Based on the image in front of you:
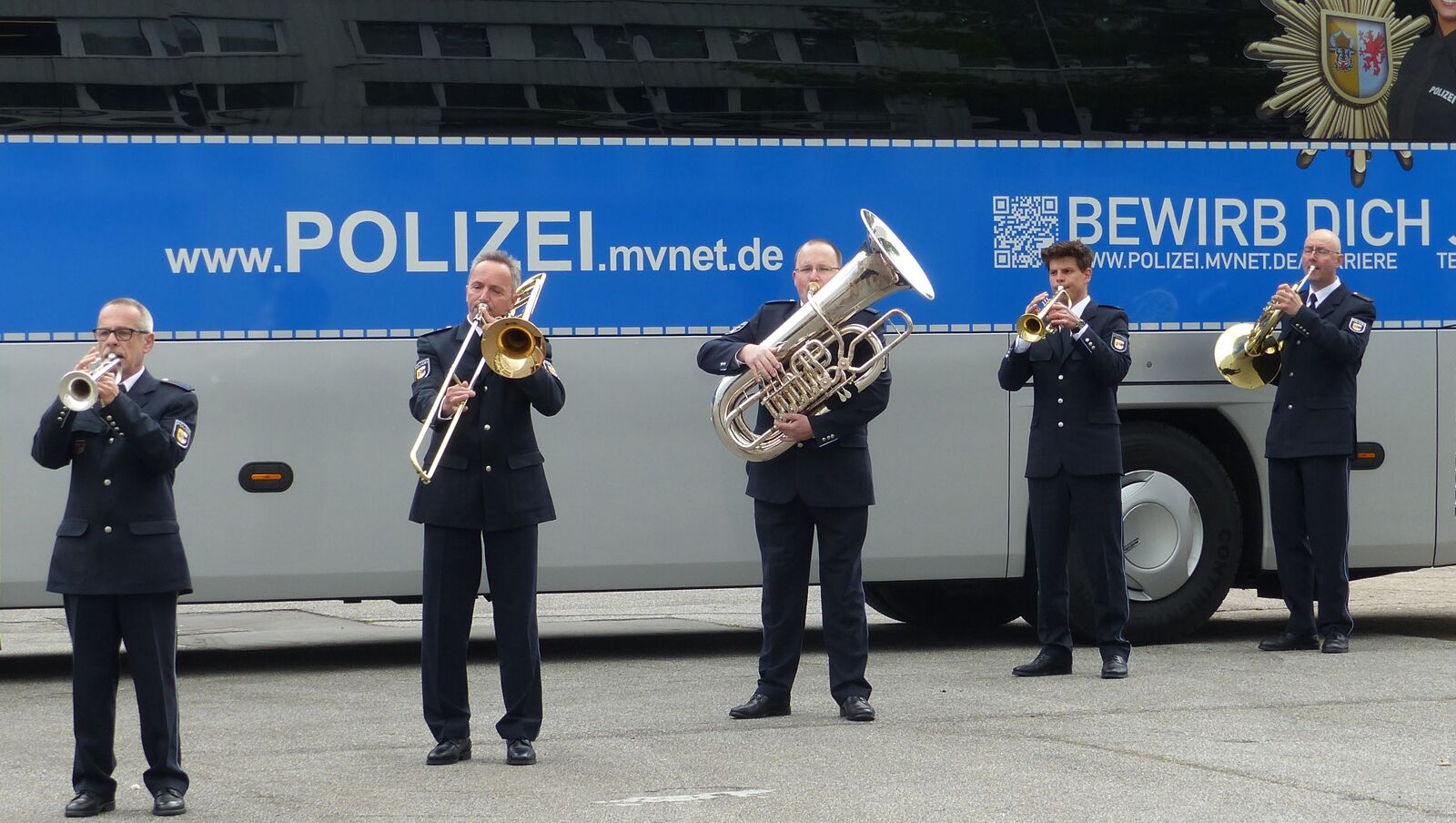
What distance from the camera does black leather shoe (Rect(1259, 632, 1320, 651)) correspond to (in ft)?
31.9

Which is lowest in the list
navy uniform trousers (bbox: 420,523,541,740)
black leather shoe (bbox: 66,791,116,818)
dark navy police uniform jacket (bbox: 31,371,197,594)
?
black leather shoe (bbox: 66,791,116,818)

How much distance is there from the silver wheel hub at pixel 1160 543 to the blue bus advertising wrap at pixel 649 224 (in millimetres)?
904

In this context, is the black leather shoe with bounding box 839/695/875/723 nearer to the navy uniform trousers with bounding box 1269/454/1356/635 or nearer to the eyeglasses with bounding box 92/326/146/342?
the navy uniform trousers with bounding box 1269/454/1356/635

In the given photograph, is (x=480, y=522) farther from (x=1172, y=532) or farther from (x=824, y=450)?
(x=1172, y=532)

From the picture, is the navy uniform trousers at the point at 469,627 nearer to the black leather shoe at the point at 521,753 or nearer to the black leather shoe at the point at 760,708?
the black leather shoe at the point at 521,753

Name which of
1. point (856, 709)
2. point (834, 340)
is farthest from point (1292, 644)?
point (834, 340)

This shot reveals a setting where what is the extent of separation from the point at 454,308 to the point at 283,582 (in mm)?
1446

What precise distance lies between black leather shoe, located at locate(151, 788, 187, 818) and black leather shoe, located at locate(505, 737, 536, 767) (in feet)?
3.97

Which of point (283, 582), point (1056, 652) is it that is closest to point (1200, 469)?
point (1056, 652)

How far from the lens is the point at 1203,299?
9.93 metres

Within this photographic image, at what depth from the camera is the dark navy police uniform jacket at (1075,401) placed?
8.78 m

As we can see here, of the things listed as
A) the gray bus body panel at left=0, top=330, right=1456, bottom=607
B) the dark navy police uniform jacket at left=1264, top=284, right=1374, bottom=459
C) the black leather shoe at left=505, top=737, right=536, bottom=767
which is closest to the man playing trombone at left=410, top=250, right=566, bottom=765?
the black leather shoe at left=505, top=737, right=536, bottom=767

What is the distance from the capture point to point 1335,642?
9.55 m

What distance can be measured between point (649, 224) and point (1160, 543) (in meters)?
3.02
